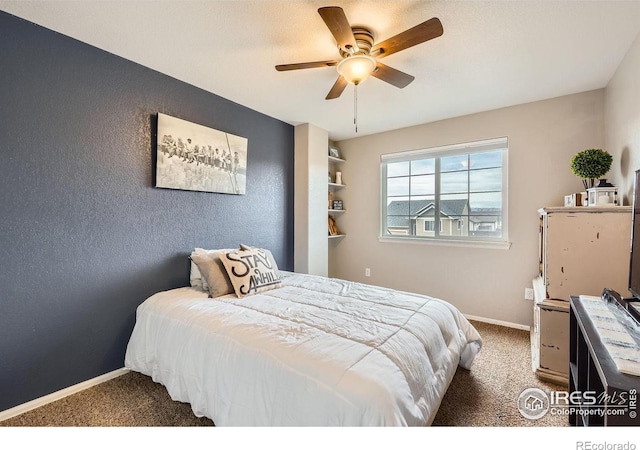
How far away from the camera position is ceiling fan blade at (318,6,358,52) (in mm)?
1345

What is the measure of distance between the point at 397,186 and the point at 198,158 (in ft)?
8.34

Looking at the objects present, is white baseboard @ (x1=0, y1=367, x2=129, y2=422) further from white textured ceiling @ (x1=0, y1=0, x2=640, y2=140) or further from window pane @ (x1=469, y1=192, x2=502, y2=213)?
window pane @ (x1=469, y1=192, x2=502, y2=213)

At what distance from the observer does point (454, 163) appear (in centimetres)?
345

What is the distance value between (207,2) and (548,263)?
281 cm

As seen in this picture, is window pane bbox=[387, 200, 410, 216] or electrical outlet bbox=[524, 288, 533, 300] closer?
electrical outlet bbox=[524, 288, 533, 300]

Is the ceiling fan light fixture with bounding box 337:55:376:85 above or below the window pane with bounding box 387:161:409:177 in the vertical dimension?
above

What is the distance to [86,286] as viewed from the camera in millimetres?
1998

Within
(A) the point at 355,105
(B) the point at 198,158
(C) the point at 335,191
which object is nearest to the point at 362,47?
(A) the point at 355,105

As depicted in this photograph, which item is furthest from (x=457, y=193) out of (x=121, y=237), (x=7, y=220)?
(x=7, y=220)

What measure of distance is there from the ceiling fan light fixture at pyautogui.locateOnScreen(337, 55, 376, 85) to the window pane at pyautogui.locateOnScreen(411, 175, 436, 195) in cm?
213

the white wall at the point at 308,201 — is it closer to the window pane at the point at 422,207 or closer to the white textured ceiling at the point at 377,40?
the white textured ceiling at the point at 377,40

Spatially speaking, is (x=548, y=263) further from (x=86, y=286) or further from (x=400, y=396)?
(x=86, y=286)

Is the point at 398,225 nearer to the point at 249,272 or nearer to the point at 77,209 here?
the point at 249,272

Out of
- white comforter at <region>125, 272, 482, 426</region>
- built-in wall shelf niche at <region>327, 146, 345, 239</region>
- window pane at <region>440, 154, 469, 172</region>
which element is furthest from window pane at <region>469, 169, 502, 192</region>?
white comforter at <region>125, 272, 482, 426</region>
